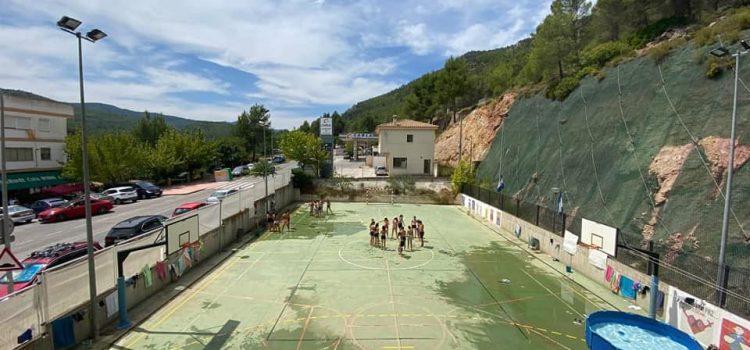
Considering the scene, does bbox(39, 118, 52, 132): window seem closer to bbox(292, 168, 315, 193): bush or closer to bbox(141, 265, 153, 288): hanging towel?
bbox(292, 168, 315, 193): bush

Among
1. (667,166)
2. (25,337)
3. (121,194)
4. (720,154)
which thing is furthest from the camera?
(121,194)

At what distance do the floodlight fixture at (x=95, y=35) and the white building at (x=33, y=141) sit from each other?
38943mm

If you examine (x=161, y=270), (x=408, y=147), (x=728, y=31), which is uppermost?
(x=728, y=31)

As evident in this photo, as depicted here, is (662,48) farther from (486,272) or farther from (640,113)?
(486,272)

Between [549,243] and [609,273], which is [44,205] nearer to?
[549,243]

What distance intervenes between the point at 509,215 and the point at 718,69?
15.2 m

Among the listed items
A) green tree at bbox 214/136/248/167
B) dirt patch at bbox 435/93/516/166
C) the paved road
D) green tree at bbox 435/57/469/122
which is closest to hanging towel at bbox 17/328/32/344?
the paved road

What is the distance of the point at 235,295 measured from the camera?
617 inches

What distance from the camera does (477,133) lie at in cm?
5769

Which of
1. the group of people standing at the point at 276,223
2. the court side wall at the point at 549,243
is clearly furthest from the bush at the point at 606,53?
the group of people standing at the point at 276,223

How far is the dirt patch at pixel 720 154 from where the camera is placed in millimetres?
18627

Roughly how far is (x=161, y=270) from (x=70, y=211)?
847 inches

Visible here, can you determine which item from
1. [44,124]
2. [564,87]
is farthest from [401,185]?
[44,124]

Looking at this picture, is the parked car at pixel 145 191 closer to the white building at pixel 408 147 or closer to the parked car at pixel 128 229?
the parked car at pixel 128 229
